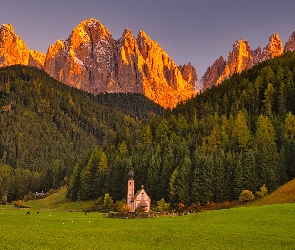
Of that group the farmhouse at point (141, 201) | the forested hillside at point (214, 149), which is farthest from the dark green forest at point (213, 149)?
the farmhouse at point (141, 201)

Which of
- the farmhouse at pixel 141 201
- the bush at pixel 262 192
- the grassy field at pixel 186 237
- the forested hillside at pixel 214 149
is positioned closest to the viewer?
the grassy field at pixel 186 237

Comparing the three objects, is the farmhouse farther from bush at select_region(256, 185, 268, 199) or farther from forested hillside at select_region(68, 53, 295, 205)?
bush at select_region(256, 185, 268, 199)

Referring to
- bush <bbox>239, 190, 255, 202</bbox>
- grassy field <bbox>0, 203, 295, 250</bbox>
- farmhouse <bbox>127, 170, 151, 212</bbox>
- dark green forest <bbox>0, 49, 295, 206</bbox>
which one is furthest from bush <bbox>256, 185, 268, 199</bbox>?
grassy field <bbox>0, 203, 295, 250</bbox>

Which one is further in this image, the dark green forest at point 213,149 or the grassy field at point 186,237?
the dark green forest at point 213,149

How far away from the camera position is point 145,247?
39031mm

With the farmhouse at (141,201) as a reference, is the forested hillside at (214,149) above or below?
above

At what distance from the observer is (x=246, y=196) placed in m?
88.7

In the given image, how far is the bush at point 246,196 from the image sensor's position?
88.4 m

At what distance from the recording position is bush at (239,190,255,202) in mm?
88375

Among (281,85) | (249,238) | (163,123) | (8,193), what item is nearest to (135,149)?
(163,123)

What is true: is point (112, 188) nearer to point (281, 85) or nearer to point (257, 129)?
point (257, 129)

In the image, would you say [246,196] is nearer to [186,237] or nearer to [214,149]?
[214,149]

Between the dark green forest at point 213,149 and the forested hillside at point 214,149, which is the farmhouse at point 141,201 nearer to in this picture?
the forested hillside at point 214,149

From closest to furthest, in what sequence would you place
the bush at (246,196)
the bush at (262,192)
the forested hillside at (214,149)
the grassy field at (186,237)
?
the grassy field at (186,237) → the bush at (246,196) → the bush at (262,192) → the forested hillside at (214,149)
